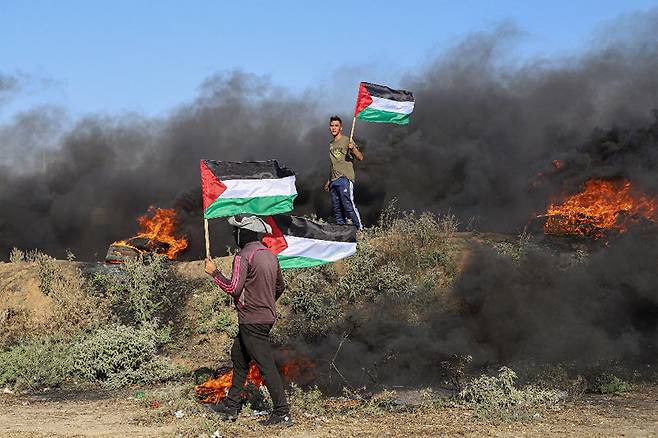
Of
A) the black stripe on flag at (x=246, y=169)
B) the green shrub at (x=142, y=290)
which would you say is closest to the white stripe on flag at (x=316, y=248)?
the black stripe on flag at (x=246, y=169)

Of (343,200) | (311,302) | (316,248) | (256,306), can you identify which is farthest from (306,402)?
(343,200)

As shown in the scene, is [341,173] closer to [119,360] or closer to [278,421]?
[119,360]

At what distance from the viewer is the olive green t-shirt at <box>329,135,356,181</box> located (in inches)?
574

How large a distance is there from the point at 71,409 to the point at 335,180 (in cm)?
672

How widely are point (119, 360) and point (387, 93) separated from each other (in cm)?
734

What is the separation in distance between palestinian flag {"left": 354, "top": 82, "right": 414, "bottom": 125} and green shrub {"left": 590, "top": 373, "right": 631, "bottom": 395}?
7.08 metres

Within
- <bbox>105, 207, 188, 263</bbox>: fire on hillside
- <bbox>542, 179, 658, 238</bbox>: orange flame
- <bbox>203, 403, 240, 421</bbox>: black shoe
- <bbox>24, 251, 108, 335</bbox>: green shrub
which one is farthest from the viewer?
<bbox>105, 207, 188, 263</bbox>: fire on hillside

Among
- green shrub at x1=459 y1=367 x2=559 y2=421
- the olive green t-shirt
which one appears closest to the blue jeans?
the olive green t-shirt

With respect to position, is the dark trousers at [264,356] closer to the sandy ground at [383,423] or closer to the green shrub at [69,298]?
the sandy ground at [383,423]

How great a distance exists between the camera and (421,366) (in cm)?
1112

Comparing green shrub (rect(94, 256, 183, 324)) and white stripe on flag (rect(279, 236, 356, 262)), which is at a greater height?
white stripe on flag (rect(279, 236, 356, 262))

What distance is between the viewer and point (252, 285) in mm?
8320

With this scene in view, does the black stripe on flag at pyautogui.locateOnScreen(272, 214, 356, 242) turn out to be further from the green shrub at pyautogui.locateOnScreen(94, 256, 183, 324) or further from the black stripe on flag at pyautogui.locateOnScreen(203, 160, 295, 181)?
the green shrub at pyautogui.locateOnScreen(94, 256, 183, 324)

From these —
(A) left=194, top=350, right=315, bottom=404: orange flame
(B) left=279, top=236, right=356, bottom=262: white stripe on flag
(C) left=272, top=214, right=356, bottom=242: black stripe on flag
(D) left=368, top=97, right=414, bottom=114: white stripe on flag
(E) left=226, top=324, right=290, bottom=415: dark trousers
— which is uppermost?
(D) left=368, top=97, right=414, bottom=114: white stripe on flag
